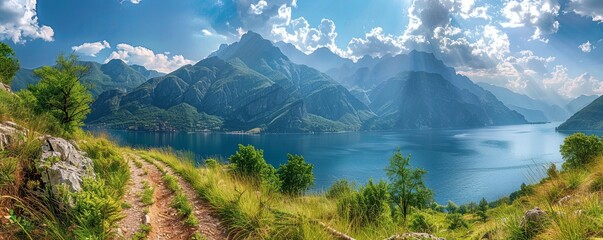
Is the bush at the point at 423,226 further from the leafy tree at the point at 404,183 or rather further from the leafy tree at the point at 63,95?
the leafy tree at the point at 404,183

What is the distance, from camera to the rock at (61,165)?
7.20 meters

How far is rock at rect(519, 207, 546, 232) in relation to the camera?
559cm

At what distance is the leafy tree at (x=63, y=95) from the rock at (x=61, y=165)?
740 centimetres

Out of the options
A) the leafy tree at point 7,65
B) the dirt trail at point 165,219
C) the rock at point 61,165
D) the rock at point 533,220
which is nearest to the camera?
the rock at point 533,220

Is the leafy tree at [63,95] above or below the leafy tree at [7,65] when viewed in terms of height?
below

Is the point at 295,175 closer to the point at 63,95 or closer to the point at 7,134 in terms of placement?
the point at 63,95

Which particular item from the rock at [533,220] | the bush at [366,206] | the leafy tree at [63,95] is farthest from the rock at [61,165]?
the rock at [533,220]

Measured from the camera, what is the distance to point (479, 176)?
119625mm

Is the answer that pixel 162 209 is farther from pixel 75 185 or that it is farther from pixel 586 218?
pixel 586 218

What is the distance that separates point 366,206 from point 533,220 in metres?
4.14

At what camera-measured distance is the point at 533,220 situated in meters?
5.76

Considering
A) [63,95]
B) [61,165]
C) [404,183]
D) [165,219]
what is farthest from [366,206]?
[404,183]

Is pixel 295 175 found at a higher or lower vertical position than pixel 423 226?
lower

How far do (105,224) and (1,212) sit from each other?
2179mm
